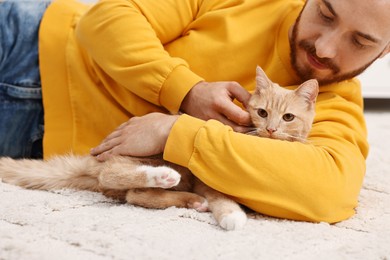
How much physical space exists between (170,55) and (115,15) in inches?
7.5

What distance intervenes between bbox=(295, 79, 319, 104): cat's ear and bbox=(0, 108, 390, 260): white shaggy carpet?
309mm

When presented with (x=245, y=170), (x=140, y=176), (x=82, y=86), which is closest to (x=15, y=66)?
(x=82, y=86)

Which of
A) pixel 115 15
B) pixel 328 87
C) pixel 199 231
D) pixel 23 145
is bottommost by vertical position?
pixel 23 145

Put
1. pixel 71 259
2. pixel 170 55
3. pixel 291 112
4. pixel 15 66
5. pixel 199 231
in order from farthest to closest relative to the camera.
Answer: pixel 15 66
pixel 170 55
pixel 291 112
pixel 199 231
pixel 71 259

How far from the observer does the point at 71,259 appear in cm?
76

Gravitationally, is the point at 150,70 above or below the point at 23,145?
above

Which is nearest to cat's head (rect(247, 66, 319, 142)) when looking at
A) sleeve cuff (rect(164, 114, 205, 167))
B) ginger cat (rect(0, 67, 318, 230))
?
ginger cat (rect(0, 67, 318, 230))

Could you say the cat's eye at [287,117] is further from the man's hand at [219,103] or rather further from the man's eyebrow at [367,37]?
the man's eyebrow at [367,37]

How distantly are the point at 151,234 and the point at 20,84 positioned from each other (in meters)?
0.78

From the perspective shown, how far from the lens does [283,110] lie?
1.20 meters

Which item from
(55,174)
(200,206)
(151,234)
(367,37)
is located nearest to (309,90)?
(367,37)

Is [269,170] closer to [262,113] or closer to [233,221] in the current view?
[233,221]

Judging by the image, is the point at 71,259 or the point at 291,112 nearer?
the point at 71,259

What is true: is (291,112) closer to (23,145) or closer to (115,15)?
(115,15)
